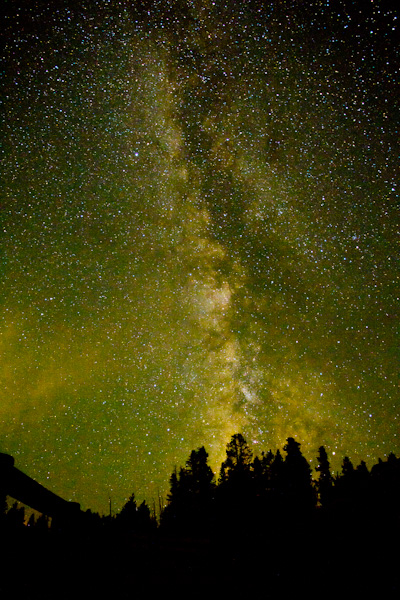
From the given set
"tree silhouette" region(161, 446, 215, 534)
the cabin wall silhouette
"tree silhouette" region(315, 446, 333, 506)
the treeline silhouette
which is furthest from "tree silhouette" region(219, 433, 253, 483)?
the cabin wall silhouette

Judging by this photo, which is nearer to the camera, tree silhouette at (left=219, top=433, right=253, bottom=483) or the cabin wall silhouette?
the cabin wall silhouette

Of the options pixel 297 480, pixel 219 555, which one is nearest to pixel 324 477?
pixel 297 480

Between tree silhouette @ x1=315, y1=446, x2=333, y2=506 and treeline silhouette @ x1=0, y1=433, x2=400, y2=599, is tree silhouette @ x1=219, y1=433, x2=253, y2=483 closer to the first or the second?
tree silhouette @ x1=315, y1=446, x2=333, y2=506

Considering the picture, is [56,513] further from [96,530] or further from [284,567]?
[284,567]

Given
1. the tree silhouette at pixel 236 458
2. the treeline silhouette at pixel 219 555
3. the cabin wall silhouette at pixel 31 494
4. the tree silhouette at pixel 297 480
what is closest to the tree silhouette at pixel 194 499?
the tree silhouette at pixel 236 458

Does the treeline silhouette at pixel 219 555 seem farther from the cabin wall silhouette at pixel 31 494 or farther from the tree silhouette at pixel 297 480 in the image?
the tree silhouette at pixel 297 480

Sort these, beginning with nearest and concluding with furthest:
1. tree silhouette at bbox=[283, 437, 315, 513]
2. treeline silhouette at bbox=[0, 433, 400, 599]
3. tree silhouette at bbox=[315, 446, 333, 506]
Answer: treeline silhouette at bbox=[0, 433, 400, 599]
tree silhouette at bbox=[283, 437, 315, 513]
tree silhouette at bbox=[315, 446, 333, 506]

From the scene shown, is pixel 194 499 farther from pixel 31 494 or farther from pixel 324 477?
pixel 31 494

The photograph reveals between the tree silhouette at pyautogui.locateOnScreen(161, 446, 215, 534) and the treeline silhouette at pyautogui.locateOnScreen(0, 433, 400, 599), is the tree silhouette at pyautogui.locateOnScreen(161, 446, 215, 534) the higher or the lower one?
the higher one

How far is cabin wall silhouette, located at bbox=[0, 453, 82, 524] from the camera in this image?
2459 mm

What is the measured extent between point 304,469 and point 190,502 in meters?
11.7

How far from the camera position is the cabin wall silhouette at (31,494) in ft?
8.07

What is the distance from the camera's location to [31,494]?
2709 millimetres

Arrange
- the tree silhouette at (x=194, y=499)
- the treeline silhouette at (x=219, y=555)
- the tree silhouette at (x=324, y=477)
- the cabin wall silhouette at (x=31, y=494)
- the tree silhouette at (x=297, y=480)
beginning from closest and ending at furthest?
the cabin wall silhouette at (x=31, y=494)
the treeline silhouette at (x=219, y=555)
the tree silhouette at (x=297, y=480)
the tree silhouette at (x=194, y=499)
the tree silhouette at (x=324, y=477)
